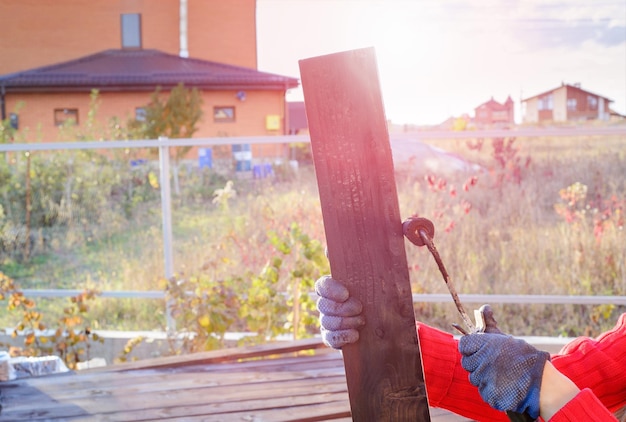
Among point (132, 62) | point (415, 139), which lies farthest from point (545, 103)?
point (132, 62)

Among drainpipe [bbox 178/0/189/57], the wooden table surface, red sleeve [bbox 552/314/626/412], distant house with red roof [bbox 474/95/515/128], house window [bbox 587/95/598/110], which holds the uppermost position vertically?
drainpipe [bbox 178/0/189/57]

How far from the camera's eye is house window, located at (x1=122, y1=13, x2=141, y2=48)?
16766mm

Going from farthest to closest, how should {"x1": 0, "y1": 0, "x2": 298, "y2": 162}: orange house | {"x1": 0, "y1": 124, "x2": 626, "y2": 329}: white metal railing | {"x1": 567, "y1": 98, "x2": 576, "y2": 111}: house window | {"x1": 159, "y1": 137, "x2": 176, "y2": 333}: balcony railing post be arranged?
{"x1": 0, "y1": 0, "x2": 298, "y2": 162}: orange house, {"x1": 567, "y1": 98, "x2": 576, "y2": 111}: house window, {"x1": 159, "y1": 137, "x2": 176, "y2": 333}: balcony railing post, {"x1": 0, "y1": 124, "x2": 626, "y2": 329}: white metal railing

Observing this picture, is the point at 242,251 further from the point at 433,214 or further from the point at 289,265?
the point at 433,214

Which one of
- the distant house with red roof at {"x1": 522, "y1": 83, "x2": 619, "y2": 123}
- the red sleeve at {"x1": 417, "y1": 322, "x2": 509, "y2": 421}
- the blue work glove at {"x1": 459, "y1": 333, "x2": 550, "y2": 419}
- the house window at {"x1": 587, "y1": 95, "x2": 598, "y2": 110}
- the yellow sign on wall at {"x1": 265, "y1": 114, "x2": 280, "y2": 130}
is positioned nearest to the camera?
the blue work glove at {"x1": 459, "y1": 333, "x2": 550, "y2": 419}

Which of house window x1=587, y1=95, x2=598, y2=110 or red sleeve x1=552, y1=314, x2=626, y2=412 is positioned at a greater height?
house window x1=587, y1=95, x2=598, y2=110

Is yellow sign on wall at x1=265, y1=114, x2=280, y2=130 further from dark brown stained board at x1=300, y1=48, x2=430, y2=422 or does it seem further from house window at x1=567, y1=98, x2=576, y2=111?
dark brown stained board at x1=300, y1=48, x2=430, y2=422

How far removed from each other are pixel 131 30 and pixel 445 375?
54.8 ft

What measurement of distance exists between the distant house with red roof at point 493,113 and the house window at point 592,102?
2408 mm

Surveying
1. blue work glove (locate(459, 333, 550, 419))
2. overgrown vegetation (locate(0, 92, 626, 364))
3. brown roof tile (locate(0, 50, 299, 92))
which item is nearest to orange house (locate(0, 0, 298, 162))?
brown roof tile (locate(0, 50, 299, 92))

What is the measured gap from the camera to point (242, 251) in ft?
14.0

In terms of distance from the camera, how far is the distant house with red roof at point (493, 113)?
8.03m

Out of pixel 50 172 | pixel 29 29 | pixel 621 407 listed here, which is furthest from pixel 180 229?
pixel 29 29

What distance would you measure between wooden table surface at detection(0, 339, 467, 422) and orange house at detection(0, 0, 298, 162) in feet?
43.5
